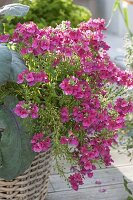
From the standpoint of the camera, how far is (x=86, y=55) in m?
1.78

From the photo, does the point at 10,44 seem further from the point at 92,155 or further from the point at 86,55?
the point at 92,155

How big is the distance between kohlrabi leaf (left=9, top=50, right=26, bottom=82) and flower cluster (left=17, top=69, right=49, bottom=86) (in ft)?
0.17

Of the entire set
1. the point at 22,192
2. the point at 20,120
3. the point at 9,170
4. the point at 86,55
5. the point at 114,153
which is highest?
the point at 86,55

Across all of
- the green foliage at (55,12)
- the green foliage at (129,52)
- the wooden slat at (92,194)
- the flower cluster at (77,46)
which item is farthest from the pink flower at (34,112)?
the green foliage at (55,12)

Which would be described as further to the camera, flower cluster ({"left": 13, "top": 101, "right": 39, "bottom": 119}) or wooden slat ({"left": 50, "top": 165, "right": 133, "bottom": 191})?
wooden slat ({"left": 50, "top": 165, "right": 133, "bottom": 191})

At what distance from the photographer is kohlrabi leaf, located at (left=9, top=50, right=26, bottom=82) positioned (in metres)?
1.68

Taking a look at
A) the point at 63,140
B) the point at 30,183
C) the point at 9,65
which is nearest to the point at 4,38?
the point at 9,65

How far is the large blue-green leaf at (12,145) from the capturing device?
168 centimetres

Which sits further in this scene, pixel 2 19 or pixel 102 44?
pixel 2 19

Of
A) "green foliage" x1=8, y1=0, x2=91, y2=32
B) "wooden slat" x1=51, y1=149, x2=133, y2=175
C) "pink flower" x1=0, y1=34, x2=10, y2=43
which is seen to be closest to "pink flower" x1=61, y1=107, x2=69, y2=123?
"pink flower" x1=0, y1=34, x2=10, y2=43

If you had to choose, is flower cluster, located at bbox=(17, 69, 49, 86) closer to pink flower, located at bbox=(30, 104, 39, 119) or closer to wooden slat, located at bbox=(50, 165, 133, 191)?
pink flower, located at bbox=(30, 104, 39, 119)

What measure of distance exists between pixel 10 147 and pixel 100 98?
0.40 m

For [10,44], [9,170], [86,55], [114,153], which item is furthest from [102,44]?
[114,153]

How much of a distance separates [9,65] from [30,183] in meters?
0.54
